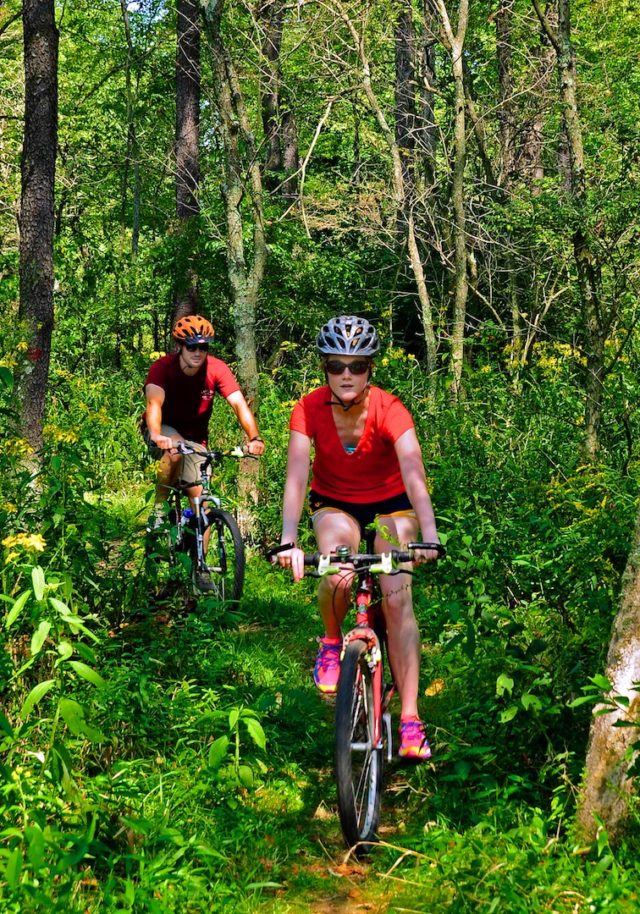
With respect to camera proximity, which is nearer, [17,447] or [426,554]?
[426,554]

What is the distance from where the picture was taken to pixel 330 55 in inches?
472

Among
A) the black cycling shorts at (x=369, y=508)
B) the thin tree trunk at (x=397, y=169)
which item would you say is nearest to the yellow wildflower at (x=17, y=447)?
the black cycling shorts at (x=369, y=508)

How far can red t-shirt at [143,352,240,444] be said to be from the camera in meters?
7.81

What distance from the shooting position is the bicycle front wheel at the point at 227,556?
7965 mm

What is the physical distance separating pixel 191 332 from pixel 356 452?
3.06m

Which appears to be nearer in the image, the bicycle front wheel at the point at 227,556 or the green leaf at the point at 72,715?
the green leaf at the point at 72,715

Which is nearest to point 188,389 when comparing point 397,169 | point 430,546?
point 430,546

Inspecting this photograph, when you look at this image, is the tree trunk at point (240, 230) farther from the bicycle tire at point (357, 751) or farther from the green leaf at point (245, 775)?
the green leaf at point (245, 775)

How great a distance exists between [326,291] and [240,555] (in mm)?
9719

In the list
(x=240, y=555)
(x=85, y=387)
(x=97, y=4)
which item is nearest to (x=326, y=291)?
(x=85, y=387)

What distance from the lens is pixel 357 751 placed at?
15.2 feet

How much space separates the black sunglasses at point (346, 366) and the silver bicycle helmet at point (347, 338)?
49mm

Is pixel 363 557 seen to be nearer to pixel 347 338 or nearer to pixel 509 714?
pixel 509 714

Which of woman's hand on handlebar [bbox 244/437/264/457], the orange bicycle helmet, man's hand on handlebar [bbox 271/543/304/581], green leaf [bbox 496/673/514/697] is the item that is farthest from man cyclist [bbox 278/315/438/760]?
woman's hand on handlebar [bbox 244/437/264/457]
